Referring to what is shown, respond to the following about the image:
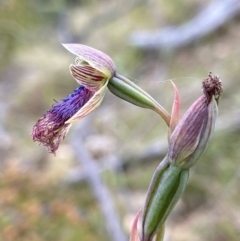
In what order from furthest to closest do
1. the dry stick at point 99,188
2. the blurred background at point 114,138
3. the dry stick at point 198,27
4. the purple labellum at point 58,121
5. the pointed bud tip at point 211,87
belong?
the dry stick at point 198,27
the dry stick at point 99,188
the blurred background at point 114,138
the purple labellum at point 58,121
the pointed bud tip at point 211,87

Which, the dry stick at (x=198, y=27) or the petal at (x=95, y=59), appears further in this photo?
the dry stick at (x=198, y=27)

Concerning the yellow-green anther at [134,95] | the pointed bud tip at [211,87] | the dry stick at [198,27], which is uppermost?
the dry stick at [198,27]

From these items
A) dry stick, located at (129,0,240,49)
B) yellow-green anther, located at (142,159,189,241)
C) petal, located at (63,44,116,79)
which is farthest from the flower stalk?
dry stick, located at (129,0,240,49)

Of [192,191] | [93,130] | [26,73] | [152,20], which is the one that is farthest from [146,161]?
[26,73]

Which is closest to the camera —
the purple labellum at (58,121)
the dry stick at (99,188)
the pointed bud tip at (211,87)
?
the pointed bud tip at (211,87)

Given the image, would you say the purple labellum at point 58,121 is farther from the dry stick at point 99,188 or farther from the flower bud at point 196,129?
the dry stick at point 99,188

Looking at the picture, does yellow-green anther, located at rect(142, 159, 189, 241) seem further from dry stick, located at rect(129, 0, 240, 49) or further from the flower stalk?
dry stick, located at rect(129, 0, 240, 49)

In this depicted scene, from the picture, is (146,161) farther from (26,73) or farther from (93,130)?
(26,73)

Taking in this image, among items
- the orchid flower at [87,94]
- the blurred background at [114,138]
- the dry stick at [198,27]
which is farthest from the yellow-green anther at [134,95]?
the dry stick at [198,27]

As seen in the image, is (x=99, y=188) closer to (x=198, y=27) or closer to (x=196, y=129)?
(x=196, y=129)
